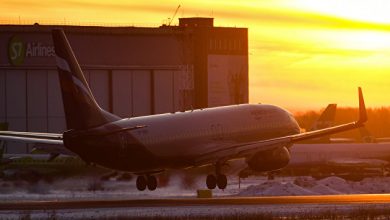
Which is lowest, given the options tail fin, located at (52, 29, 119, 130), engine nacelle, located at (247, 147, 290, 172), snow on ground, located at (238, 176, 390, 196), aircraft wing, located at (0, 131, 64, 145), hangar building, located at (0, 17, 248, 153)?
snow on ground, located at (238, 176, 390, 196)

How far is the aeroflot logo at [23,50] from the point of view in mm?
157875

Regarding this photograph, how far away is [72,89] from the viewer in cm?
6488

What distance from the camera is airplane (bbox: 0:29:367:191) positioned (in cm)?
6550

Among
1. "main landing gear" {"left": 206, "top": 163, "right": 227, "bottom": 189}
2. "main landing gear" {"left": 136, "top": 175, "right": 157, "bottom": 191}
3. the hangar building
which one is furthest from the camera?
the hangar building

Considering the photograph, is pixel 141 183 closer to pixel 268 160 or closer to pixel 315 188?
pixel 268 160

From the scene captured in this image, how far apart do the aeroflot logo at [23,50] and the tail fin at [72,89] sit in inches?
3661

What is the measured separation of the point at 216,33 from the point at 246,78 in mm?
9042

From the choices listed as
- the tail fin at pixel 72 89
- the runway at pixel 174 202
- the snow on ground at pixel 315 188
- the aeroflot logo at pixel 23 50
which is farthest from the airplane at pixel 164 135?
the aeroflot logo at pixel 23 50

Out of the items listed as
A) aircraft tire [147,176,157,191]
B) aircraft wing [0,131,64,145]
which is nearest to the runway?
Result: aircraft tire [147,176,157,191]

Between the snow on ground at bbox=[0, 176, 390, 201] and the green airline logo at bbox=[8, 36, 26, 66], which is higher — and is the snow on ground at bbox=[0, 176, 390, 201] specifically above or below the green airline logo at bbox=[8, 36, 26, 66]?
below

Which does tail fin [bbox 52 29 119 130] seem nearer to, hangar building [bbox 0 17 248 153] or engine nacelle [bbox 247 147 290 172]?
engine nacelle [bbox 247 147 290 172]

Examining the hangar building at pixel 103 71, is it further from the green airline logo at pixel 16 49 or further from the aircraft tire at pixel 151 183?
the aircraft tire at pixel 151 183

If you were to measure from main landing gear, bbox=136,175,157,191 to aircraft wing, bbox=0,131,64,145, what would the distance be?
19.3 feet

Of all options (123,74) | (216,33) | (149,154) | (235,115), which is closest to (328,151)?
(235,115)
